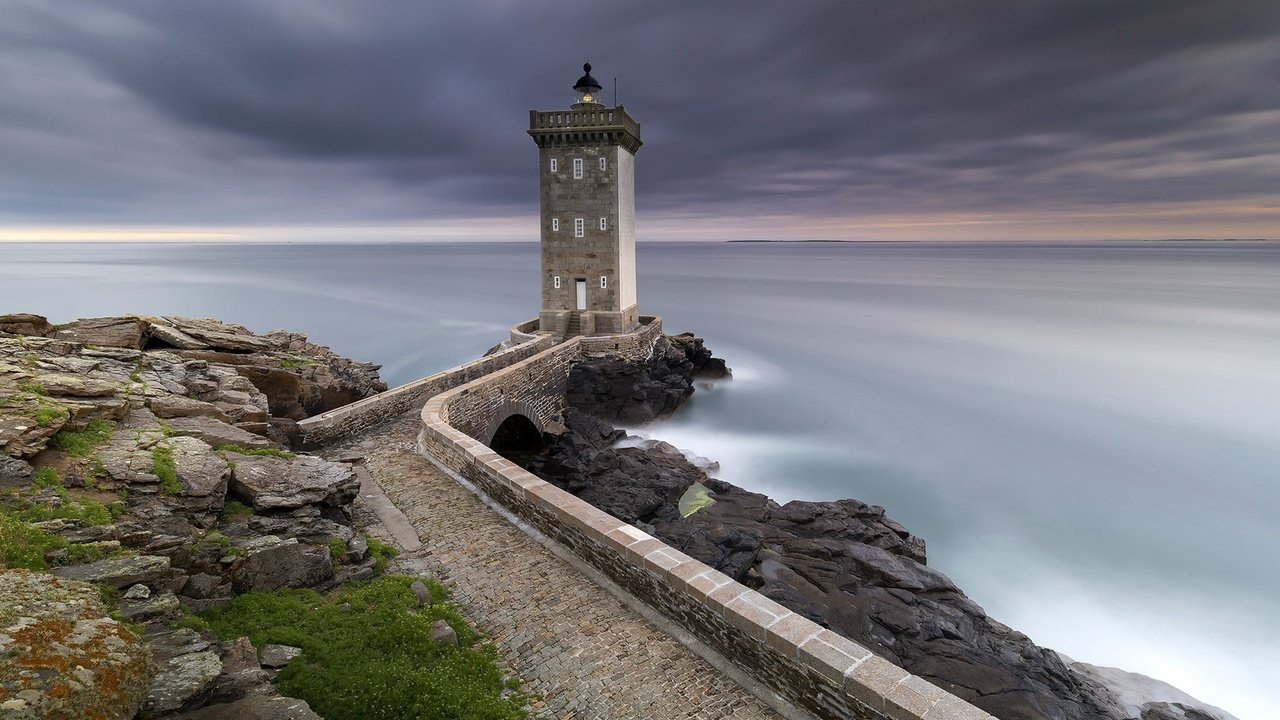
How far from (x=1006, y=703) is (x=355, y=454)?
11.0 m

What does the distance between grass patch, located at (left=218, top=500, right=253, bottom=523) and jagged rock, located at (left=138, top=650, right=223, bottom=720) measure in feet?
8.66

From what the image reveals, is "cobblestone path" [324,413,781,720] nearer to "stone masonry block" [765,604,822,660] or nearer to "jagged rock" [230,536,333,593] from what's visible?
"stone masonry block" [765,604,822,660]

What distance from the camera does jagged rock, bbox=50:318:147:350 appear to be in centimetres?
991

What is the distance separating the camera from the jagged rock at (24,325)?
9.20 meters

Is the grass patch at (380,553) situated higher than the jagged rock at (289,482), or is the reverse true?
the jagged rock at (289,482)

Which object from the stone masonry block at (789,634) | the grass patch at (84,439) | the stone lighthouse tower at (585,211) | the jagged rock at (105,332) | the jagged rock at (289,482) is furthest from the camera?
the stone lighthouse tower at (585,211)

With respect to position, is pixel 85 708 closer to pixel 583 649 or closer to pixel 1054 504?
pixel 583 649

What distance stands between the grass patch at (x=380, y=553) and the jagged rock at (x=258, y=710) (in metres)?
2.92

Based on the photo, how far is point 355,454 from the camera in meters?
11.4

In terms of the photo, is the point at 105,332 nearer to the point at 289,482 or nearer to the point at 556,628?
the point at 289,482

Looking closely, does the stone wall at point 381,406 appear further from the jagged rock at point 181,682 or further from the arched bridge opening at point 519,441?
the jagged rock at point 181,682

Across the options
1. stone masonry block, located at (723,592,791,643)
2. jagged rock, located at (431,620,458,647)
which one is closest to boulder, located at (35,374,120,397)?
jagged rock, located at (431,620,458,647)

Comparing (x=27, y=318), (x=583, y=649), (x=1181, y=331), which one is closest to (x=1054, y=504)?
(x=583, y=649)

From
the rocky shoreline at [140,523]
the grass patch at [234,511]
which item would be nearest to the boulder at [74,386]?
the rocky shoreline at [140,523]
